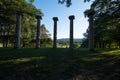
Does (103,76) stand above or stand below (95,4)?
below

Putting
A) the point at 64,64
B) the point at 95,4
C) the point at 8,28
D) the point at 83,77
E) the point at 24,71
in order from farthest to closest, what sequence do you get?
1. the point at 8,28
2. the point at 95,4
3. the point at 64,64
4. the point at 24,71
5. the point at 83,77

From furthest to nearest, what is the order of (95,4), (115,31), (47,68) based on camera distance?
(115,31) → (95,4) → (47,68)

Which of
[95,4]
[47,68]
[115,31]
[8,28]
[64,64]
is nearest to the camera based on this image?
[47,68]

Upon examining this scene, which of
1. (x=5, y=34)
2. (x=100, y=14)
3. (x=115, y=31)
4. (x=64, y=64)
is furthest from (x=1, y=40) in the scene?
(x=64, y=64)

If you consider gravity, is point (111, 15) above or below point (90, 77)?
above

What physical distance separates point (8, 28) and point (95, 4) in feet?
105

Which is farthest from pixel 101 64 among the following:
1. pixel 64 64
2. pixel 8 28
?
pixel 8 28

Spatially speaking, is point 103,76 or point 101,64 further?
point 101,64

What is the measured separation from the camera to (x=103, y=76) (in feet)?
37.3

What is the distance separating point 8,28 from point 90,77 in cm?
4417

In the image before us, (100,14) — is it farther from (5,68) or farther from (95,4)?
(5,68)

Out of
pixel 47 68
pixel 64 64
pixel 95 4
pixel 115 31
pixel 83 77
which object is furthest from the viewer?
pixel 115 31

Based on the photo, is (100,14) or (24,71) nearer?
(24,71)

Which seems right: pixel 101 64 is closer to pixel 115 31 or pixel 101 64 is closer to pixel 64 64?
pixel 64 64
